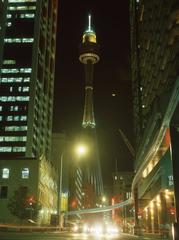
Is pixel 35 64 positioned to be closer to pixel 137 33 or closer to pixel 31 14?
pixel 31 14

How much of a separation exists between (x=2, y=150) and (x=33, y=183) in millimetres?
59697

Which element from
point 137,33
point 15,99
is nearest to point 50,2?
point 15,99

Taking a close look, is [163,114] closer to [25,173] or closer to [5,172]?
[25,173]

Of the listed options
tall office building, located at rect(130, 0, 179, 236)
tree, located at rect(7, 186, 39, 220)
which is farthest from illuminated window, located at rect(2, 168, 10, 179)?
tall office building, located at rect(130, 0, 179, 236)

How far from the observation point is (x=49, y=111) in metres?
175

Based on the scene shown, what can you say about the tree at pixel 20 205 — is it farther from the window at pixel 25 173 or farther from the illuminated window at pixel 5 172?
the illuminated window at pixel 5 172

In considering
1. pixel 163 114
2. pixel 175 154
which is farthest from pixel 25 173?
pixel 175 154

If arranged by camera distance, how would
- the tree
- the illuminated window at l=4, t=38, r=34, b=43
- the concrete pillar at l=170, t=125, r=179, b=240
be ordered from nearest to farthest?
the concrete pillar at l=170, t=125, r=179, b=240 < the tree < the illuminated window at l=4, t=38, r=34, b=43

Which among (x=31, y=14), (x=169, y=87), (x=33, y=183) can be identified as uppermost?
(x=31, y=14)

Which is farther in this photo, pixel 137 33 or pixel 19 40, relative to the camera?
pixel 19 40

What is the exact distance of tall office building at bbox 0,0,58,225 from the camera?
482 ft

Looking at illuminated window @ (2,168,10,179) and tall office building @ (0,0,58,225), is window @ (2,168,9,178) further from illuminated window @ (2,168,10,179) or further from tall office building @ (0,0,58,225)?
tall office building @ (0,0,58,225)

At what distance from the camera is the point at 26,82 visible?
6083 inches

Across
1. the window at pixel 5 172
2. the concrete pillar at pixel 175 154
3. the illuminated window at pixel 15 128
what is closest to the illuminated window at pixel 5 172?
Answer: the window at pixel 5 172
